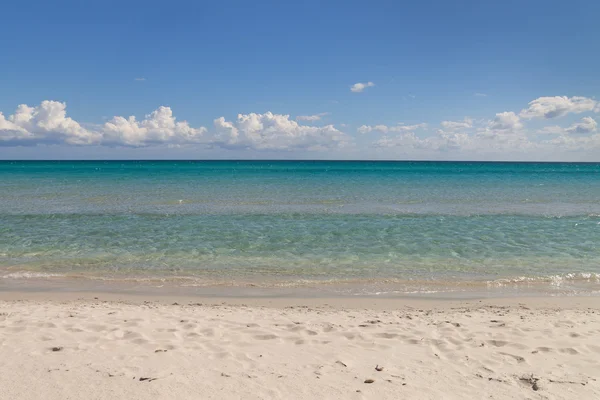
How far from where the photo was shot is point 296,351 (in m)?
Answer: 5.74

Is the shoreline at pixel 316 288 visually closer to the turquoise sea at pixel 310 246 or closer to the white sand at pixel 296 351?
the turquoise sea at pixel 310 246

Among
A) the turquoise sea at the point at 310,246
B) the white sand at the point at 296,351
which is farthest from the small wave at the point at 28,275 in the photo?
the white sand at the point at 296,351

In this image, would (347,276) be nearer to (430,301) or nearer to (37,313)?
(430,301)

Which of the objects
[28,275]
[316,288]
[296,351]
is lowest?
[28,275]

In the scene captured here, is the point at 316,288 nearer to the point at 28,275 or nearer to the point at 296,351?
the point at 296,351

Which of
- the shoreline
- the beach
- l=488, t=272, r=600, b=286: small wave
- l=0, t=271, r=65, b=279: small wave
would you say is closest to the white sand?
the beach

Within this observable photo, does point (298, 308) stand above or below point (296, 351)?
below

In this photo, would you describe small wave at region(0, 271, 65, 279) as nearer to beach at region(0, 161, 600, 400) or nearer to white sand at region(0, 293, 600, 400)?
beach at region(0, 161, 600, 400)

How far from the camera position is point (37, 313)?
24.4ft

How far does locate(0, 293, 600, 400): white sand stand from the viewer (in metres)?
4.62

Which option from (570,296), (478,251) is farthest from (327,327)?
(478,251)

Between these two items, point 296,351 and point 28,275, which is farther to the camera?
point 28,275

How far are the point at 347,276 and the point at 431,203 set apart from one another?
16421 millimetres

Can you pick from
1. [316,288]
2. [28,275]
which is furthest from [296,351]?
[28,275]
